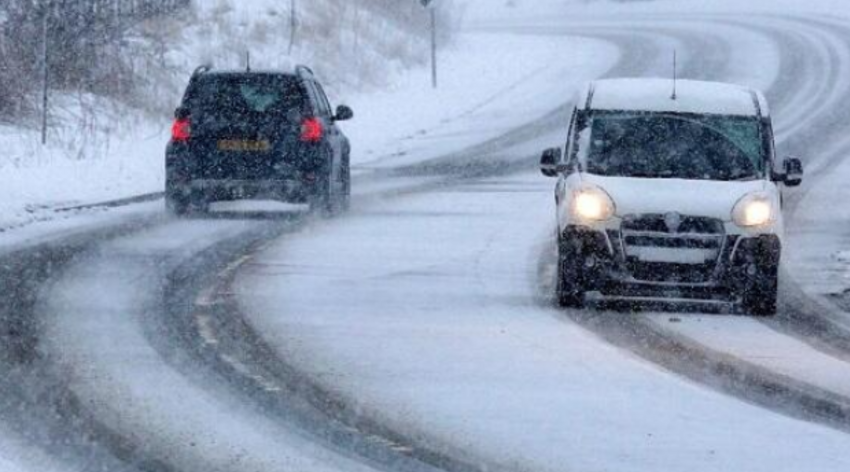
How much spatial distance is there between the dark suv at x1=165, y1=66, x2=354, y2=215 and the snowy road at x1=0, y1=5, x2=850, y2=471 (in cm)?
41

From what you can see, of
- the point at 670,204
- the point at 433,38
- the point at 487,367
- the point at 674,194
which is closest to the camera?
the point at 487,367

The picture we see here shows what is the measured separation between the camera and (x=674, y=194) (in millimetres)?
15992

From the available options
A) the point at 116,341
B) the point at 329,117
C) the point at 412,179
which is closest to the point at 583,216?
the point at 116,341

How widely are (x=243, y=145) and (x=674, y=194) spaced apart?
904 cm

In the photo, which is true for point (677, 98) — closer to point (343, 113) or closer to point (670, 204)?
point (670, 204)

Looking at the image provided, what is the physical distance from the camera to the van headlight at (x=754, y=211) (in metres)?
16.0

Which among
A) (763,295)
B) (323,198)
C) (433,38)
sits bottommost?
(323,198)

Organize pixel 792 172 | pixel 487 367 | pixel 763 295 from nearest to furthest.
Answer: pixel 487 367 < pixel 763 295 < pixel 792 172

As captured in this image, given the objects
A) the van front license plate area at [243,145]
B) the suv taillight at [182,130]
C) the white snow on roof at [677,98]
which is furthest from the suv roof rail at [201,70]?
the white snow on roof at [677,98]

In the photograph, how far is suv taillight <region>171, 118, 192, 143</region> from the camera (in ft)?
79.8

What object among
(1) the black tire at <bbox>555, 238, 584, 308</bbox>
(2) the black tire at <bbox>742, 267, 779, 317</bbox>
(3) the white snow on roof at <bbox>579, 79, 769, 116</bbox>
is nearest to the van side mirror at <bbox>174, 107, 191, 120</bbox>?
(3) the white snow on roof at <bbox>579, 79, 769, 116</bbox>

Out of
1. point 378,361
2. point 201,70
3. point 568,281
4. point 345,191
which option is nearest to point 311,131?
point 201,70

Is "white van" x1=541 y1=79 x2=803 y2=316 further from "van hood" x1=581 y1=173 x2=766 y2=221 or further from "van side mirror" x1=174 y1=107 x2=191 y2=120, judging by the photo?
"van side mirror" x1=174 y1=107 x2=191 y2=120

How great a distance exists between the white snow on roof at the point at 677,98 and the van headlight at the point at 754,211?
3.93 ft
